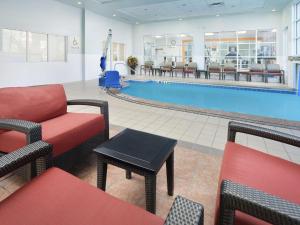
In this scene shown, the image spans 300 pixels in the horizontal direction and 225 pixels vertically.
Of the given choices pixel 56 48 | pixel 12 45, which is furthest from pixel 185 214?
pixel 56 48

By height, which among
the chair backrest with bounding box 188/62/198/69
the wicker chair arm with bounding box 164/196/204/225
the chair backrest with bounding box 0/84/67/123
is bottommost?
the wicker chair arm with bounding box 164/196/204/225

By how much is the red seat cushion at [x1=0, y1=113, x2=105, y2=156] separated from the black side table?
0.43m

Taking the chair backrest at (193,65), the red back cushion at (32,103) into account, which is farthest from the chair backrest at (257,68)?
the red back cushion at (32,103)

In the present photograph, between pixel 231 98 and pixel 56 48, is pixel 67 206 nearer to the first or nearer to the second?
pixel 231 98

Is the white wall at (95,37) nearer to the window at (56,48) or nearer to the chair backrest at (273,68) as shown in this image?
the window at (56,48)

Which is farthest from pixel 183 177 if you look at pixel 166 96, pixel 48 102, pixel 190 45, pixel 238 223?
pixel 190 45

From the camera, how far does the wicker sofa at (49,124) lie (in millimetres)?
1607

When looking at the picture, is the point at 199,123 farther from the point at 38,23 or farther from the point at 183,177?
the point at 38,23

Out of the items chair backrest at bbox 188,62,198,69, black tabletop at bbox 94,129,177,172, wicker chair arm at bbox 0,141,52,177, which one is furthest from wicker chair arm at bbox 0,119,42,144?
chair backrest at bbox 188,62,198,69

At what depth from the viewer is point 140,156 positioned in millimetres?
1398

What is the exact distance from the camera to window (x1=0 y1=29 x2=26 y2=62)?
6.95 metres

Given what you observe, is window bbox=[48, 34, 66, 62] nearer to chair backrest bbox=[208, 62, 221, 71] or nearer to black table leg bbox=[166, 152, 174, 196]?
chair backrest bbox=[208, 62, 221, 71]

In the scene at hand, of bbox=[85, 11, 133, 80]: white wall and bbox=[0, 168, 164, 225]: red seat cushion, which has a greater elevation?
bbox=[85, 11, 133, 80]: white wall

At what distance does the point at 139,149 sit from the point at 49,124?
3.27ft
